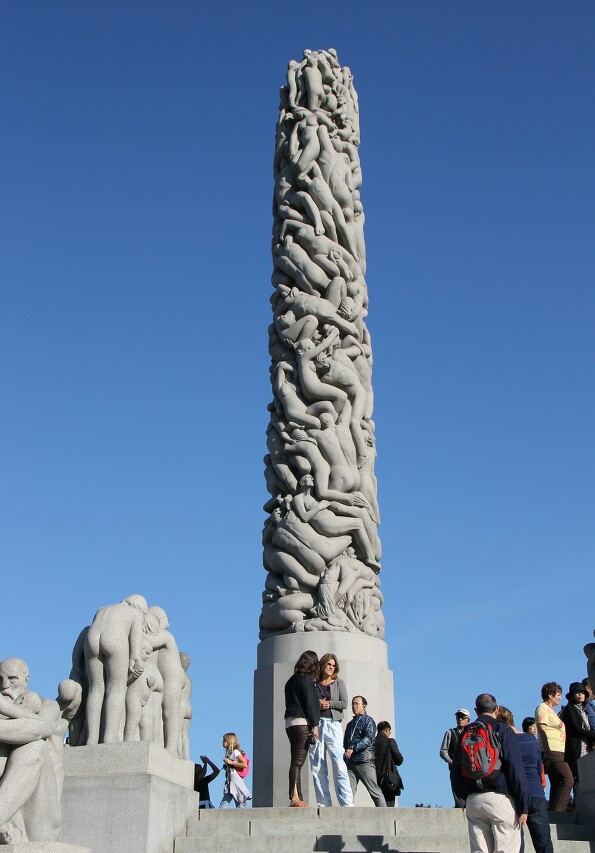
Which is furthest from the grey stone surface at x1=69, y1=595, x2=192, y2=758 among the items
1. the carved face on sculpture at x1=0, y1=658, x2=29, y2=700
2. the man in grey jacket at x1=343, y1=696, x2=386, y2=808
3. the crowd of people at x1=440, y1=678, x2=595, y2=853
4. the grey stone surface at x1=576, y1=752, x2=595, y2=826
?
the grey stone surface at x1=576, y1=752, x2=595, y2=826

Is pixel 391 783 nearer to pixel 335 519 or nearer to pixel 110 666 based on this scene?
pixel 110 666

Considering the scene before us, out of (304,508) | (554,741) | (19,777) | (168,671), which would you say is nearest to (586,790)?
(554,741)

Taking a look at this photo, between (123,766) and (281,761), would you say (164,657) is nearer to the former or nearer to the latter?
(123,766)

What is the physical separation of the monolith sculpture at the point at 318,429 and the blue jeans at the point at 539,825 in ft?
18.6

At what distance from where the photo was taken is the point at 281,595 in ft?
45.7

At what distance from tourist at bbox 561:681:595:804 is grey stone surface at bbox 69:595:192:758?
140 inches

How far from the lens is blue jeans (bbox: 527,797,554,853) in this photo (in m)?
7.65

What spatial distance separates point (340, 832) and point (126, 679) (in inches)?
83.5

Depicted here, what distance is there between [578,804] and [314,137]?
10.2 metres

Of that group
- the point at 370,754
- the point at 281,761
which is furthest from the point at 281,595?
the point at 370,754

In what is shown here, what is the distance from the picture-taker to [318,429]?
14.5 metres

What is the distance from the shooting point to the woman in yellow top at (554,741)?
9.88m

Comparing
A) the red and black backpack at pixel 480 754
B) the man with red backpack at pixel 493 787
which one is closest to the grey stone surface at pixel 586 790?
the man with red backpack at pixel 493 787

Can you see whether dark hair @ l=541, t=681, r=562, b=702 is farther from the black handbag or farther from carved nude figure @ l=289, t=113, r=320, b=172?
carved nude figure @ l=289, t=113, r=320, b=172
